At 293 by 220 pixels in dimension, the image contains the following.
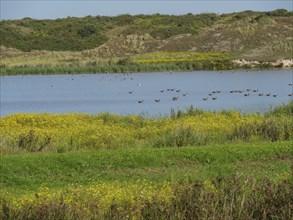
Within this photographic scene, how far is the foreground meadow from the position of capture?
31.6 ft

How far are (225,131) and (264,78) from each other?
37329 millimetres

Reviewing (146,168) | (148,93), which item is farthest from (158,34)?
(146,168)

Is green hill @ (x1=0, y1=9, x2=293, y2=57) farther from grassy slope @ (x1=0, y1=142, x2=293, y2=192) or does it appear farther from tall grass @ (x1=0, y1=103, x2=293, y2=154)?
grassy slope @ (x1=0, y1=142, x2=293, y2=192)

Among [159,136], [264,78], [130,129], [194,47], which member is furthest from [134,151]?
[194,47]

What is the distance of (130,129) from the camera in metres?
26.9

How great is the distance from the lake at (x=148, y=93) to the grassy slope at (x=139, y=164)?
1505 centimetres

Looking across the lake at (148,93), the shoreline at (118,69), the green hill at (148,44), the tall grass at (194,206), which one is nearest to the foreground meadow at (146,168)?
the tall grass at (194,206)

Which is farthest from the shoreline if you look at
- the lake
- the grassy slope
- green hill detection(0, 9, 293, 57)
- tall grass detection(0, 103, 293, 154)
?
the grassy slope

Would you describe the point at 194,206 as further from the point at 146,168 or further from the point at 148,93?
the point at 148,93

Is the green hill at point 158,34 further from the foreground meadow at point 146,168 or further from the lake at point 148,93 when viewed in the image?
the foreground meadow at point 146,168

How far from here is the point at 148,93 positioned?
49031 mm

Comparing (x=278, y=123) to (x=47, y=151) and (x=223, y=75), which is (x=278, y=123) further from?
(x=223, y=75)

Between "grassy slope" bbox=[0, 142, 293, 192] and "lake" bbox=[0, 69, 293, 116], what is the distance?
15.1 metres

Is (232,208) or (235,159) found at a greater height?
(232,208)
